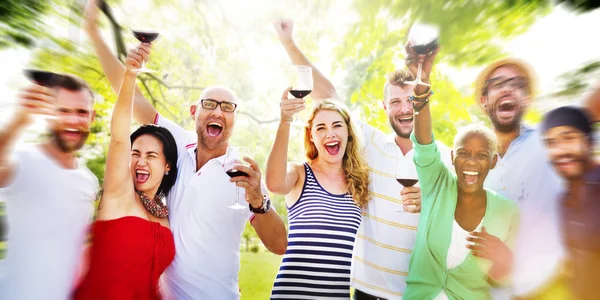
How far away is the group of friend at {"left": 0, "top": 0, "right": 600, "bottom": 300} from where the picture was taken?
2398 mm

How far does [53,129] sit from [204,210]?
87 centimetres

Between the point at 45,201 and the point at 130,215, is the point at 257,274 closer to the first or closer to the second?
the point at 130,215

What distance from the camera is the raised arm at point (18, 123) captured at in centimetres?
224

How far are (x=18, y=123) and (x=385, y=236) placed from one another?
6.63 feet

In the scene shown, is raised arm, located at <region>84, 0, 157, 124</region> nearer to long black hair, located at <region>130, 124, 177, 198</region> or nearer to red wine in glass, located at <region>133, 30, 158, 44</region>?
long black hair, located at <region>130, 124, 177, 198</region>

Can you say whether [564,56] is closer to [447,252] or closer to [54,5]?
[447,252]

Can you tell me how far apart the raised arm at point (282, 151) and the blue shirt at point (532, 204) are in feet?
4.15

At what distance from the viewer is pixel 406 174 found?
2.66 metres

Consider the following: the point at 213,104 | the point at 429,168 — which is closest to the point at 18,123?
the point at 213,104

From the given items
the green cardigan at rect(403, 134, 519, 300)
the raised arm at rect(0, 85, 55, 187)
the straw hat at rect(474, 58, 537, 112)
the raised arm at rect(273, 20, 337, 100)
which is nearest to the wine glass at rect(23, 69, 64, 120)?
the raised arm at rect(0, 85, 55, 187)

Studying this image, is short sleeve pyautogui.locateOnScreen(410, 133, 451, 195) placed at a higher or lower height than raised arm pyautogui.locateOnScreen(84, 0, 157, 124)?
lower

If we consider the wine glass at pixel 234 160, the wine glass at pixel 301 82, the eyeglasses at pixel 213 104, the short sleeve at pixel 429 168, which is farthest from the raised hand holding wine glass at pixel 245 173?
the short sleeve at pixel 429 168

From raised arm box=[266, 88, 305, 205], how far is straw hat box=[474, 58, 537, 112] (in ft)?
4.10

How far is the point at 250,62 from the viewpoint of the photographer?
3906mm
